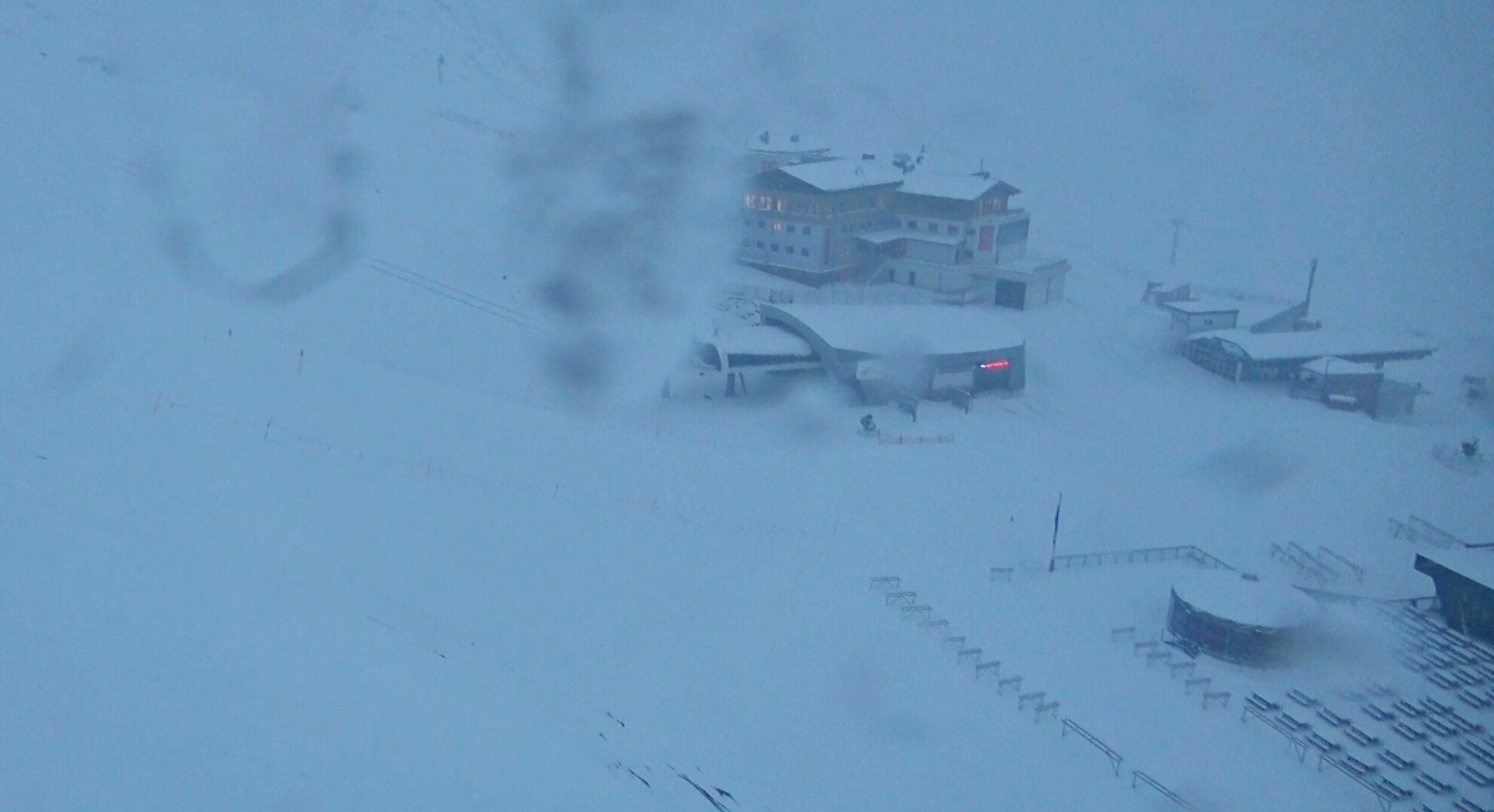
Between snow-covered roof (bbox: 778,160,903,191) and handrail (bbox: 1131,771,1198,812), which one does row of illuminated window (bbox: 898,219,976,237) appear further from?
handrail (bbox: 1131,771,1198,812)

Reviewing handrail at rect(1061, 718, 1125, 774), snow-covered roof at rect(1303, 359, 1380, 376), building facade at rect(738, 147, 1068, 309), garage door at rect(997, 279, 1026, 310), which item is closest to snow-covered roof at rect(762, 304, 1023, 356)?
garage door at rect(997, 279, 1026, 310)

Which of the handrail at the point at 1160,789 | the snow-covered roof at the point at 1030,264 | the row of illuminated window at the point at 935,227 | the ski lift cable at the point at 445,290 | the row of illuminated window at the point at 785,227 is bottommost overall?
the handrail at the point at 1160,789

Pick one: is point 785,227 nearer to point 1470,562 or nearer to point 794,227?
point 794,227

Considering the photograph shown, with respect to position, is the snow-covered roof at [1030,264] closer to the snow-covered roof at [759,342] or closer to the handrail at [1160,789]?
the snow-covered roof at [759,342]

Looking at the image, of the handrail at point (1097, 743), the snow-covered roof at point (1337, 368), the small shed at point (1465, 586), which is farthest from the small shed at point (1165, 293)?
the handrail at point (1097, 743)

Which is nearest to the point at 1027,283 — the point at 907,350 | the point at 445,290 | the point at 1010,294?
the point at 1010,294

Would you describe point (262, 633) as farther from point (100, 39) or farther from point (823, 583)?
point (100, 39)
